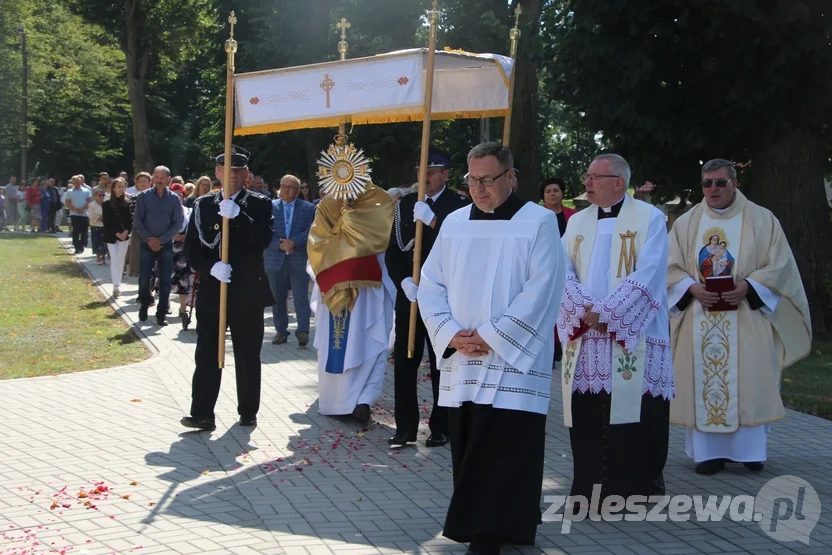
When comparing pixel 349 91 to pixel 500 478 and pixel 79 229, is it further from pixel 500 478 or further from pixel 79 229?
pixel 79 229

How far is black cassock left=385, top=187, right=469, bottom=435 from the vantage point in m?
8.13

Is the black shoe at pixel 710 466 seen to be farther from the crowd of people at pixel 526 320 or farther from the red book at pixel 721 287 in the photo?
the red book at pixel 721 287

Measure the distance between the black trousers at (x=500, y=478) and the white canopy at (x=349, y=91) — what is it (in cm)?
332

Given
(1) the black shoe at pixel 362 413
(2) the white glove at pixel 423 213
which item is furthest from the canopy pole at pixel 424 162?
(1) the black shoe at pixel 362 413

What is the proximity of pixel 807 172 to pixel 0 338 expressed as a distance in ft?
34.7

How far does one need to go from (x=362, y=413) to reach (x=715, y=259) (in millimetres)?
3170

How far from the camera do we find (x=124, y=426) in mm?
8539

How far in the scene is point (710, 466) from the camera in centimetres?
741

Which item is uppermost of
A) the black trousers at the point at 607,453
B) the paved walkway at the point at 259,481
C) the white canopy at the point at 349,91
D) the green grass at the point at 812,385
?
the white canopy at the point at 349,91

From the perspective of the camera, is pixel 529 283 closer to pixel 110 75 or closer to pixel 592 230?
pixel 592 230

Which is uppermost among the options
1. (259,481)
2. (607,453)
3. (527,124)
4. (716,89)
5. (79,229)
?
(716,89)

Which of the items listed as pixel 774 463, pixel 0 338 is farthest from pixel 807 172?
pixel 0 338

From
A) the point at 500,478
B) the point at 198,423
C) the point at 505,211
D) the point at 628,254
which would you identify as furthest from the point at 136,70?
the point at 500,478

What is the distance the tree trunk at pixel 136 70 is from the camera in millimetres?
30013
